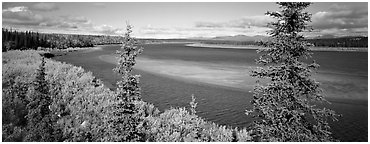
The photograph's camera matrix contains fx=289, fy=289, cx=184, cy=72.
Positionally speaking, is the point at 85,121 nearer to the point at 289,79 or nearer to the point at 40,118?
the point at 40,118

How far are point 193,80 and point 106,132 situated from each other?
66.4 ft

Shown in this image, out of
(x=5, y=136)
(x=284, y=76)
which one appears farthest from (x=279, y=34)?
(x=5, y=136)

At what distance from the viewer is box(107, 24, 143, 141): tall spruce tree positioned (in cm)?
1221

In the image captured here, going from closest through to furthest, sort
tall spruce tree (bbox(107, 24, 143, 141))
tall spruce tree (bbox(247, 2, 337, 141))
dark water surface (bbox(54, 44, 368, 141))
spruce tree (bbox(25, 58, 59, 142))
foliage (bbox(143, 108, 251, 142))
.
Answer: tall spruce tree (bbox(247, 2, 337, 141)), tall spruce tree (bbox(107, 24, 143, 141)), spruce tree (bbox(25, 58, 59, 142)), foliage (bbox(143, 108, 251, 142)), dark water surface (bbox(54, 44, 368, 141))

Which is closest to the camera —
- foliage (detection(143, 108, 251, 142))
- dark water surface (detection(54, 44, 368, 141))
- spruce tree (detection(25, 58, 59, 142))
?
spruce tree (detection(25, 58, 59, 142))

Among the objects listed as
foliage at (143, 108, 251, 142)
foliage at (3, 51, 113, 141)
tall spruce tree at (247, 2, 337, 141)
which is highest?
tall spruce tree at (247, 2, 337, 141)

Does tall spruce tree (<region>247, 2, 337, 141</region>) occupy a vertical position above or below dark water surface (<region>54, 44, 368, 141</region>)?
above

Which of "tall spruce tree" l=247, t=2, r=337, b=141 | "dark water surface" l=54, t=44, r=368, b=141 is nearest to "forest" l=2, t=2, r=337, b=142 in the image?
"tall spruce tree" l=247, t=2, r=337, b=141

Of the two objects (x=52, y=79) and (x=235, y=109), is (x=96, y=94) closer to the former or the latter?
(x=52, y=79)

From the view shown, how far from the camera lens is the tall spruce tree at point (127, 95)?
12211 millimetres

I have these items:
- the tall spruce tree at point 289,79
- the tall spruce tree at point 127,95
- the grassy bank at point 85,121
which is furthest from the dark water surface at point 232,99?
the tall spruce tree at point 127,95

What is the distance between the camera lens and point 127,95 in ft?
41.1

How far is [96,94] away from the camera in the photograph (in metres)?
20.0

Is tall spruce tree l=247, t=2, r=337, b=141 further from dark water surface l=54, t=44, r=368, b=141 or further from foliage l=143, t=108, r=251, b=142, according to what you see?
dark water surface l=54, t=44, r=368, b=141
